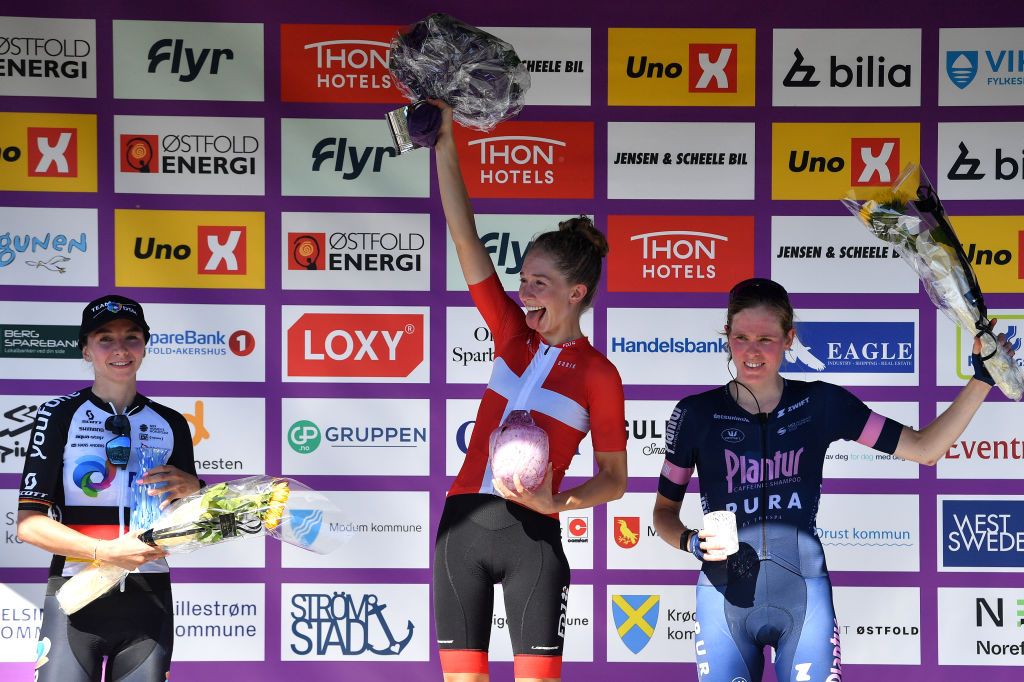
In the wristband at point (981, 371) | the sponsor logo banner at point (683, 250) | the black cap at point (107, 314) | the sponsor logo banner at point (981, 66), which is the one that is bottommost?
the wristband at point (981, 371)

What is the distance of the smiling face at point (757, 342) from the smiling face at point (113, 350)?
1.53 meters

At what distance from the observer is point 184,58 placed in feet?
13.0

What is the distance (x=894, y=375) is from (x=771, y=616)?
186 cm

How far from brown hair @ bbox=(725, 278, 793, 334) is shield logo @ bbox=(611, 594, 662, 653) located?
Answer: 1.74 metres

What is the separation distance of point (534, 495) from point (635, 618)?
1.84m

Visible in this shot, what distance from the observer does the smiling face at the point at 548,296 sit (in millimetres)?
2584

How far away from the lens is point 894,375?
13.1 ft

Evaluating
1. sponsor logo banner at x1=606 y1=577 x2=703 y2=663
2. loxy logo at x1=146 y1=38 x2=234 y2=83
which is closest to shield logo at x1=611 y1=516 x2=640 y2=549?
sponsor logo banner at x1=606 y1=577 x2=703 y2=663

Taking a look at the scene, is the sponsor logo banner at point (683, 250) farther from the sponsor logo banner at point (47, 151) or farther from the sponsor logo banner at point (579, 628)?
the sponsor logo banner at point (47, 151)

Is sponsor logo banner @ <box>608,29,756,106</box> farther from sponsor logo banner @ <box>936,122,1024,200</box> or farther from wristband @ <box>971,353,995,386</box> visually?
wristband @ <box>971,353,995,386</box>

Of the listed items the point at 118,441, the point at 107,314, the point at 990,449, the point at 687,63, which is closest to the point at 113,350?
the point at 107,314

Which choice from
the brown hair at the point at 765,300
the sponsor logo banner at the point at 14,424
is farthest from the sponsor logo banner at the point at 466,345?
the sponsor logo banner at the point at 14,424

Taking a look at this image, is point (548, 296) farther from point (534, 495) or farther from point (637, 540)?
point (637, 540)

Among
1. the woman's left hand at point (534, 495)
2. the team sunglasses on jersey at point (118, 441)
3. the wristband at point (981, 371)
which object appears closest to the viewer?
the woman's left hand at point (534, 495)
